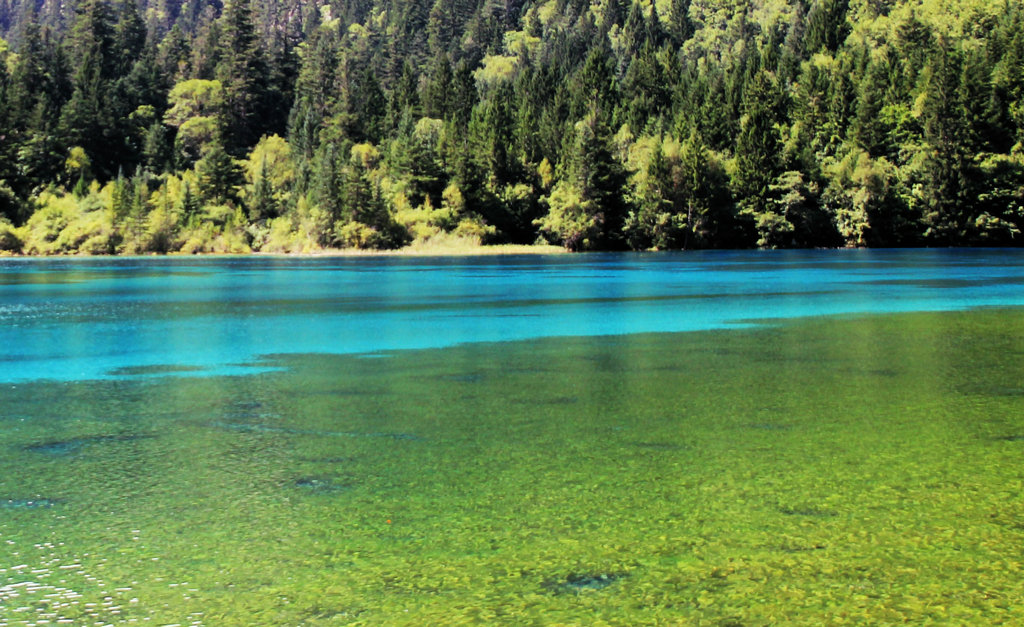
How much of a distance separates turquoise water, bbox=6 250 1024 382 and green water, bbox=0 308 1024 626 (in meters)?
5.83

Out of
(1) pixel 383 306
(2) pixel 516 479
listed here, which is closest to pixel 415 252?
(1) pixel 383 306

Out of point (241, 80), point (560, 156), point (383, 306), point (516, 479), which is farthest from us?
point (241, 80)

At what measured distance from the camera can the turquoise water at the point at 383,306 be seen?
24.2 m

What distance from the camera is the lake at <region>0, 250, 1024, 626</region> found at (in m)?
7.46

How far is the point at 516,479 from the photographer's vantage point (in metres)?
10.9

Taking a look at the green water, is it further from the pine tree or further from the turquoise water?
the pine tree

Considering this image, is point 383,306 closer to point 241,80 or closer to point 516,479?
point 516,479

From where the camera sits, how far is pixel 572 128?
126m

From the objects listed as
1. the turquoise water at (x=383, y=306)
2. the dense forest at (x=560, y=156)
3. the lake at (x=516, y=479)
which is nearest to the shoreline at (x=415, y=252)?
the dense forest at (x=560, y=156)

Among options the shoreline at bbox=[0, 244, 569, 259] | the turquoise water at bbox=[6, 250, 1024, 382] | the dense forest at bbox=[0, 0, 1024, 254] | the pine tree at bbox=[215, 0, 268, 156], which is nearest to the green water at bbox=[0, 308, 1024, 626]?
the turquoise water at bbox=[6, 250, 1024, 382]

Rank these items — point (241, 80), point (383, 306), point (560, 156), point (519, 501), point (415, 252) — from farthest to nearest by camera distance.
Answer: point (241, 80)
point (560, 156)
point (415, 252)
point (383, 306)
point (519, 501)

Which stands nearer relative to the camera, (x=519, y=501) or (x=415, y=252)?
(x=519, y=501)

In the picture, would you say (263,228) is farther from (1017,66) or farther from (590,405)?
(590,405)

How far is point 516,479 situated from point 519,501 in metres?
0.92
